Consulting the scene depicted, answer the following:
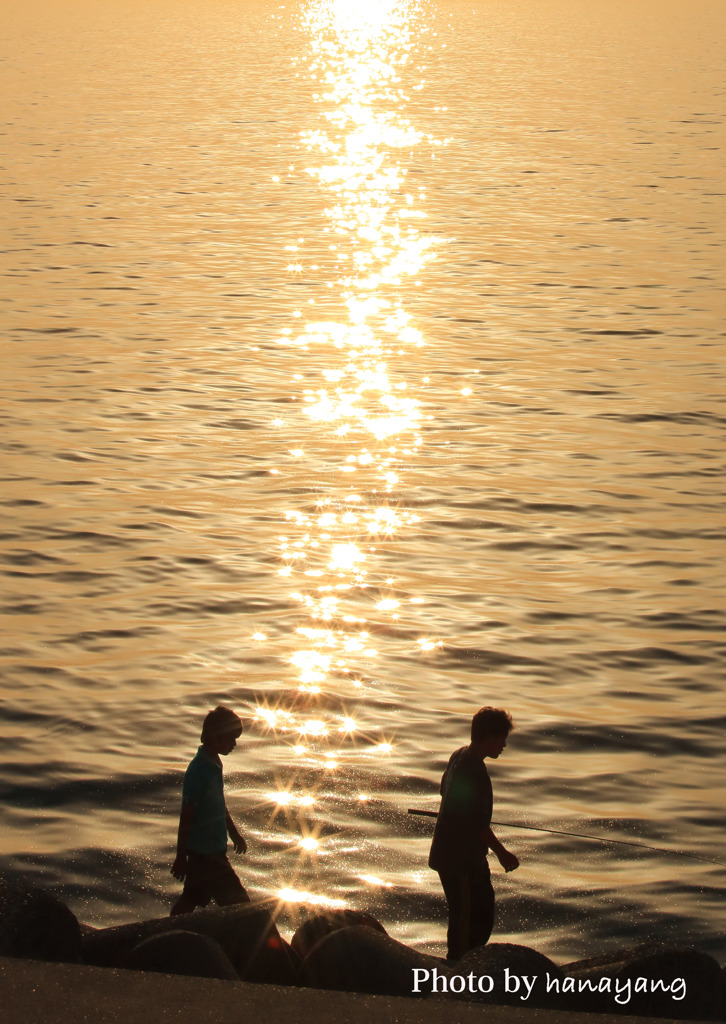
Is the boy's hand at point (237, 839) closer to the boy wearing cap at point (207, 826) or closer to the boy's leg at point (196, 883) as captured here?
the boy wearing cap at point (207, 826)

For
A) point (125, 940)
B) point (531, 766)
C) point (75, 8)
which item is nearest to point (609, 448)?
point (531, 766)

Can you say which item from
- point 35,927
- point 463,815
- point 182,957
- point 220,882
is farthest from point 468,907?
point 35,927

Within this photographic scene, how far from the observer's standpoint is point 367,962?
723 cm

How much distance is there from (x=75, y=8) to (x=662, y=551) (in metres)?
134

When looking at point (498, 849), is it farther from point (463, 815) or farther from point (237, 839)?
point (237, 839)

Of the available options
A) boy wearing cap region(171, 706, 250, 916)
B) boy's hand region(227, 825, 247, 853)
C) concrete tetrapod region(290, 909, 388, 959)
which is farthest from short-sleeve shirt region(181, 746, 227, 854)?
concrete tetrapod region(290, 909, 388, 959)

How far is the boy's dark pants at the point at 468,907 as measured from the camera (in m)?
8.52

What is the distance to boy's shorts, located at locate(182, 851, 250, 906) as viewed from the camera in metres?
8.78

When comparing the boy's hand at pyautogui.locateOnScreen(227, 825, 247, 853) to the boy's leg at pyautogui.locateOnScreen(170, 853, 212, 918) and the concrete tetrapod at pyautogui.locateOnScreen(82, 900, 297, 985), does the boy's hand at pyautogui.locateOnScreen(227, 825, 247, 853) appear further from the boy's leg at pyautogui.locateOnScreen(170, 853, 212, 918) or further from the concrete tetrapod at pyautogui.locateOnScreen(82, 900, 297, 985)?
the concrete tetrapod at pyautogui.locateOnScreen(82, 900, 297, 985)

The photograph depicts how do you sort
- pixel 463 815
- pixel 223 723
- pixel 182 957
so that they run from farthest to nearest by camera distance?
pixel 223 723, pixel 463 815, pixel 182 957

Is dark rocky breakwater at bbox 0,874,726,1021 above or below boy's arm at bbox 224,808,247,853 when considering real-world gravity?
below

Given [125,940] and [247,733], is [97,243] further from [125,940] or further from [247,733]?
[125,940]

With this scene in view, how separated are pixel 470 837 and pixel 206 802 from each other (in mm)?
1405

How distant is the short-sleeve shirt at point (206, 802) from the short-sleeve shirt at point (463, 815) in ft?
3.79
